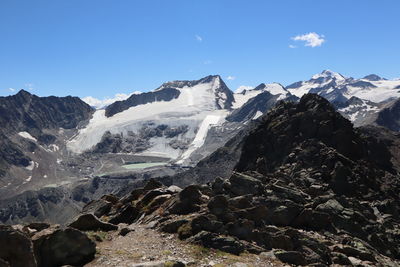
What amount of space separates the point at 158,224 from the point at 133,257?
9016 mm

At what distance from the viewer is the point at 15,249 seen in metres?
22.1

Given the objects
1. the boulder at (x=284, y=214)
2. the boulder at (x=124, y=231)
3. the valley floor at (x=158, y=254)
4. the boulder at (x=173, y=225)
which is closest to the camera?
the valley floor at (x=158, y=254)

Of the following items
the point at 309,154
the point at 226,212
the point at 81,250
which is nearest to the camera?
the point at 81,250

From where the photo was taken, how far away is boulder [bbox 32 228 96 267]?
2591cm

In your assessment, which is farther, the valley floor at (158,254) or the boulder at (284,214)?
the boulder at (284,214)

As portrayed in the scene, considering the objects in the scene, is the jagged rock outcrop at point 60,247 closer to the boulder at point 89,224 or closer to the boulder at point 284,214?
the boulder at point 89,224

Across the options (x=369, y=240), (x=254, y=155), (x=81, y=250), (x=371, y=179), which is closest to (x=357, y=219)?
(x=369, y=240)

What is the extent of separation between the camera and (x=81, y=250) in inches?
1065

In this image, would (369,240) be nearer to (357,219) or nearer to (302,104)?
(357,219)

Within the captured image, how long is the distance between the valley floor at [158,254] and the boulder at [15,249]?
4.92 m

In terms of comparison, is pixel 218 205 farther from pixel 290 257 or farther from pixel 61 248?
pixel 61 248

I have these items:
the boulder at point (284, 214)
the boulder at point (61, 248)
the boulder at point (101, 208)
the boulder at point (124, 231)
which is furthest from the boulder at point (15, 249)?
the boulder at point (101, 208)

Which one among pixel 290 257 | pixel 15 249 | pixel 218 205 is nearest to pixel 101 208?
pixel 218 205

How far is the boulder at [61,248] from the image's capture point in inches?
1020
